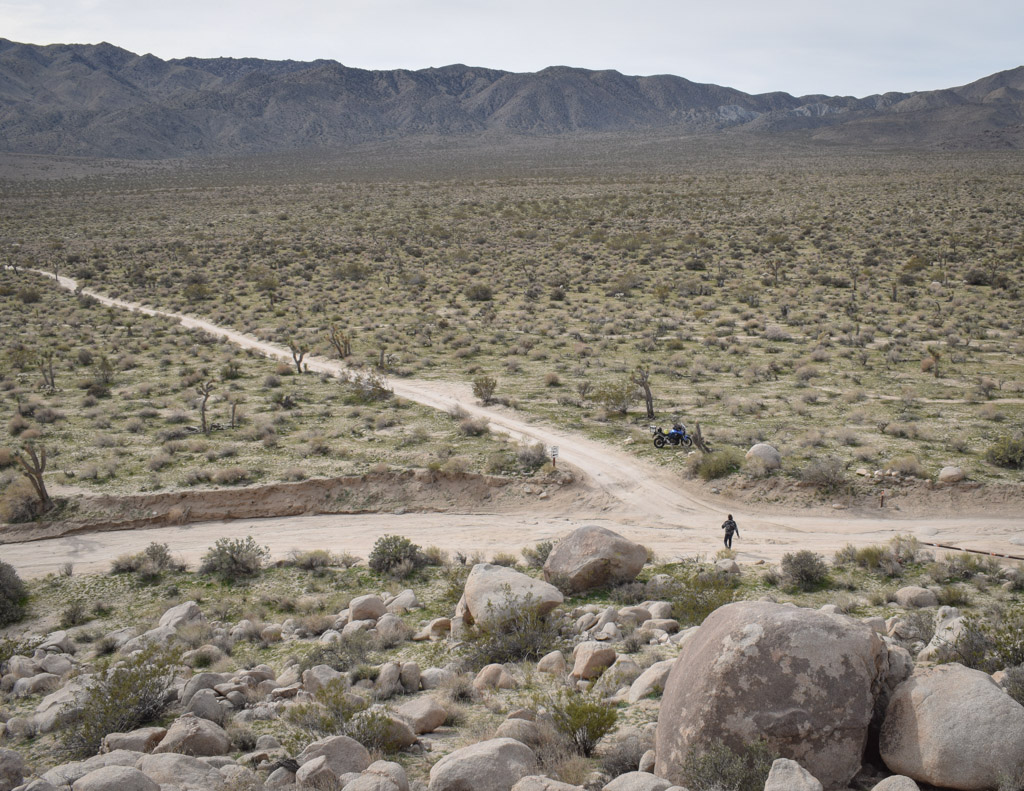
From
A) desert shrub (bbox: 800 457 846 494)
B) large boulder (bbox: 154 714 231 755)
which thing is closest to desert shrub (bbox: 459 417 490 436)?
desert shrub (bbox: 800 457 846 494)

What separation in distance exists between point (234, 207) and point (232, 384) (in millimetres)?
75418

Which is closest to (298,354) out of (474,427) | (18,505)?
(474,427)

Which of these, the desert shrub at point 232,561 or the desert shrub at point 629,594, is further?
the desert shrub at point 232,561

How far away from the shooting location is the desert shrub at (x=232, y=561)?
1734cm

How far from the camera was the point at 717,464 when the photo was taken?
20.9m

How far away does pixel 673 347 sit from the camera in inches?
1388

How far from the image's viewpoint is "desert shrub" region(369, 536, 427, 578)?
16828mm

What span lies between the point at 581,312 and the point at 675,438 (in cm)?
2156

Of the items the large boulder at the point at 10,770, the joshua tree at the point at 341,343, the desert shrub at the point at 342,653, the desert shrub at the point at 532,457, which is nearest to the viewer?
the large boulder at the point at 10,770

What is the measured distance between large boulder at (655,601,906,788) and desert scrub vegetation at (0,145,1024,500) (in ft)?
46.7

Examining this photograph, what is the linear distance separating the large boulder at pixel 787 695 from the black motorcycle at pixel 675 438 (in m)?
15.4

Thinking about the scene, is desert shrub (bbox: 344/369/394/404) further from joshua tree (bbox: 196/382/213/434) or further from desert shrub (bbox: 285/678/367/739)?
desert shrub (bbox: 285/678/367/739)

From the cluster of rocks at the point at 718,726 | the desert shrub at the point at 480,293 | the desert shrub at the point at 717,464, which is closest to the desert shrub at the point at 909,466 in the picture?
the desert shrub at the point at 717,464

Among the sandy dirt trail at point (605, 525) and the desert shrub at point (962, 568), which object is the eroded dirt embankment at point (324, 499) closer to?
the sandy dirt trail at point (605, 525)
